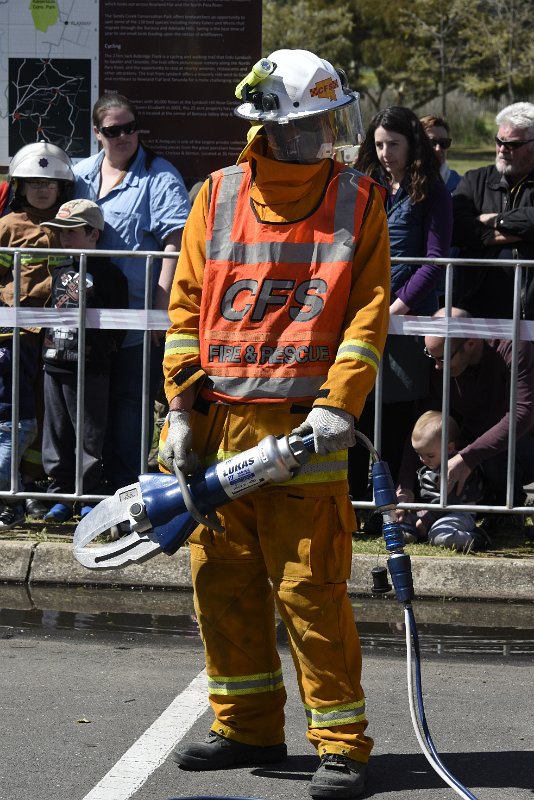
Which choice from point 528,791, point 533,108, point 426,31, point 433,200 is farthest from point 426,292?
point 426,31

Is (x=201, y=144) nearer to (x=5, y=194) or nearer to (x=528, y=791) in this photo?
(x=5, y=194)

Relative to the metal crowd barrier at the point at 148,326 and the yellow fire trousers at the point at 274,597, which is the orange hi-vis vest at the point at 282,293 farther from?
the metal crowd barrier at the point at 148,326

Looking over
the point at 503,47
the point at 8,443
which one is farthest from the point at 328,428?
the point at 503,47

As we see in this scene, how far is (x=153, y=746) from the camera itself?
426 centimetres

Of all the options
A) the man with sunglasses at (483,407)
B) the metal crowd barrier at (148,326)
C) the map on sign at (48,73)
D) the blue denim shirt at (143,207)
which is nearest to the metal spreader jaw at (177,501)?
the metal crowd barrier at (148,326)

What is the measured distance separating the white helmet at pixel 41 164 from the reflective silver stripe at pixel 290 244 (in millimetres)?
3202

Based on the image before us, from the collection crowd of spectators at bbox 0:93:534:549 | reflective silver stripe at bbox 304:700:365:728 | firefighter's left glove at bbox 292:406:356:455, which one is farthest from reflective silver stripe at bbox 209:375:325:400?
crowd of spectators at bbox 0:93:534:549

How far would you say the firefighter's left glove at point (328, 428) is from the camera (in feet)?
12.3

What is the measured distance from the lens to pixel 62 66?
7770 mm

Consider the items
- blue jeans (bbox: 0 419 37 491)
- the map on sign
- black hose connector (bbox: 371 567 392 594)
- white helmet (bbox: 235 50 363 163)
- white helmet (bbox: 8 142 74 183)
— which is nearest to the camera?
white helmet (bbox: 235 50 363 163)

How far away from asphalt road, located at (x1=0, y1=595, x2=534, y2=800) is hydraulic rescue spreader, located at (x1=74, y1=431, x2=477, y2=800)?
0.82 feet

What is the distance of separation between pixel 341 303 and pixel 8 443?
11.0 ft

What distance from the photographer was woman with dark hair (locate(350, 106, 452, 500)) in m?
6.60

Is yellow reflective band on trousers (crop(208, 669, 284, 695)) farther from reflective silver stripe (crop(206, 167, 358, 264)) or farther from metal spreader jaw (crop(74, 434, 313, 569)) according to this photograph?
reflective silver stripe (crop(206, 167, 358, 264))
